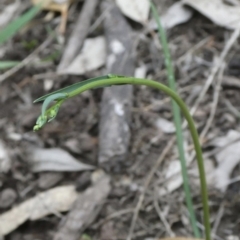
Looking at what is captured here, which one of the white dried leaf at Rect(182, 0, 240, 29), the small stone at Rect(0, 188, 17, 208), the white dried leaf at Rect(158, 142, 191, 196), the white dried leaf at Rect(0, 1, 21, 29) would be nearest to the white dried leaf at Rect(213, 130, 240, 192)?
the white dried leaf at Rect(158, 142, 191, 196)

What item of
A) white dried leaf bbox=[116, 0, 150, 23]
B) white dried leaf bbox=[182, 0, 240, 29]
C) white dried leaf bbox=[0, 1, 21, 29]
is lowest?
white dried leaf bbox=[182, 0, 240, 29]

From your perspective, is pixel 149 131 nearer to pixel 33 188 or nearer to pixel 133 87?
pixel 133 87

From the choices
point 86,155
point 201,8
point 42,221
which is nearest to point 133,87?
point 86,155

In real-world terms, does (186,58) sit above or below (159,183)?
above

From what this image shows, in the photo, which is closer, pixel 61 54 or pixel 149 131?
pixel 149 131

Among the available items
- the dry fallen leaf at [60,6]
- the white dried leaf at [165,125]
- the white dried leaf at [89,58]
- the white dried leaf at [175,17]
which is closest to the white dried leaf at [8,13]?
the dry fallen leaf at [60,6]

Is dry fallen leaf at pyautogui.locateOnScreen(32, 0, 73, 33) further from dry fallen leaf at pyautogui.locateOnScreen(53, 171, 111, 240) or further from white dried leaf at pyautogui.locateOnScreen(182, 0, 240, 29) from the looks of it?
dry fallen leaf at pyautogui.locateOnScreen(53, 171, 111, 240)
